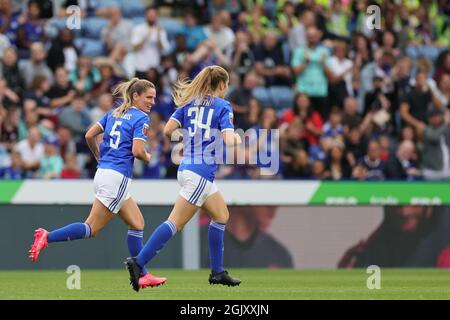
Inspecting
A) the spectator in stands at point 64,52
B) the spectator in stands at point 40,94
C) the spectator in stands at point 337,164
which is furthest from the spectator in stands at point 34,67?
the spectator in stands at point 337,164

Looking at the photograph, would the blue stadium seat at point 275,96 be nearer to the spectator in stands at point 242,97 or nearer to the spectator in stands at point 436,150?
the spectator in stands at point 242,97

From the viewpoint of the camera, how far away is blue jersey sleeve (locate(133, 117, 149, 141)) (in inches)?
486

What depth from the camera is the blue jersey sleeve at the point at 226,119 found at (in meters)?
12.2

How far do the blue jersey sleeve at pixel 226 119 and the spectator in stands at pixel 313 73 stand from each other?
31.9ft

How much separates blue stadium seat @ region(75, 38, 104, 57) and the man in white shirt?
65 cm

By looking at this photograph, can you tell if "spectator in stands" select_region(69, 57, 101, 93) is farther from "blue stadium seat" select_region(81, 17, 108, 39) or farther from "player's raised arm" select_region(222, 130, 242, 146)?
"player's raised arm" select_region(222, 130, 242, 146)

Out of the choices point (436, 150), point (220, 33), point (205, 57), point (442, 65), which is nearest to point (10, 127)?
point (205, 57)

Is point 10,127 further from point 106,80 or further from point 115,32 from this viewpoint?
point 115,32

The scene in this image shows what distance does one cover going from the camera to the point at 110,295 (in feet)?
38.0

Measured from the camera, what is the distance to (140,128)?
40.6 feet

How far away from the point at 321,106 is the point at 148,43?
3249mm

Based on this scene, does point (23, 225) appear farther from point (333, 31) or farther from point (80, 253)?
point (333, 31)

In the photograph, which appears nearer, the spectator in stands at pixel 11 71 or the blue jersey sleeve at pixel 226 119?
the blue jersey sleeve at pixel 226 119
